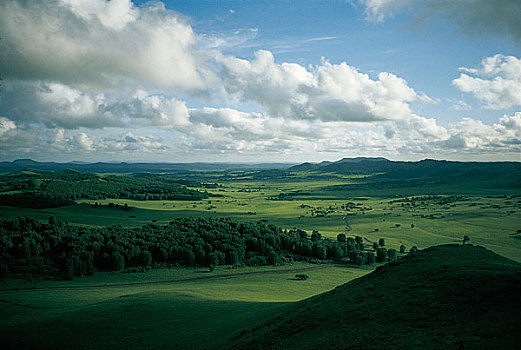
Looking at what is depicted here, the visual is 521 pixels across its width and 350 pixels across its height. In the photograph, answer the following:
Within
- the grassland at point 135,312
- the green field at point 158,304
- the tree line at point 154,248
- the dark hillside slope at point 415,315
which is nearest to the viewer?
the dark hillside slope at point 415,315

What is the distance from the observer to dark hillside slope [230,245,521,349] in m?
27.4

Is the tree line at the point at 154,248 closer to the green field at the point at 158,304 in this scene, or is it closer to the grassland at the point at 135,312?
the green field at the point at 158,304

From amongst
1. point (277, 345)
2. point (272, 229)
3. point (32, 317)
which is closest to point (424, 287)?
point (277, 345)

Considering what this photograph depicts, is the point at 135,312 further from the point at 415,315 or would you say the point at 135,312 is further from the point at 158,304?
the point at 415,315

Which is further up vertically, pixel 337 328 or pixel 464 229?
pixel 337 328

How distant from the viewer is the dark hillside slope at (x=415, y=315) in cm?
2741

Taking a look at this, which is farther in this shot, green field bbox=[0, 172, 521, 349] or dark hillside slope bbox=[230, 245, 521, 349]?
green field bbox=[0, 172, 521, 349]

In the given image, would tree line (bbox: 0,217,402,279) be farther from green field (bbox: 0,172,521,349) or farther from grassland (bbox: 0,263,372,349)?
grassland (bbox: 0,263,372,349)

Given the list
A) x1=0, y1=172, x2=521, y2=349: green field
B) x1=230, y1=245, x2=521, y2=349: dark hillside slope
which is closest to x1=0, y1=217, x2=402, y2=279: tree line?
x1=0, y1=172, x2=521, y2=349: green field

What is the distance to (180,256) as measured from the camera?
369ft

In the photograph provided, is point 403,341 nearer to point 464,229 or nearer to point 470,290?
point 470,290

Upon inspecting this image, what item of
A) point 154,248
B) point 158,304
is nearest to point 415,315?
point 158,304

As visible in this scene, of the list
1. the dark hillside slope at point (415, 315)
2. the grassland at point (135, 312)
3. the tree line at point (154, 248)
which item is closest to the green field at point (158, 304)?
the grassland at point (135, 312)

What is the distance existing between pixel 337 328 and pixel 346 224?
16257 centimetres
